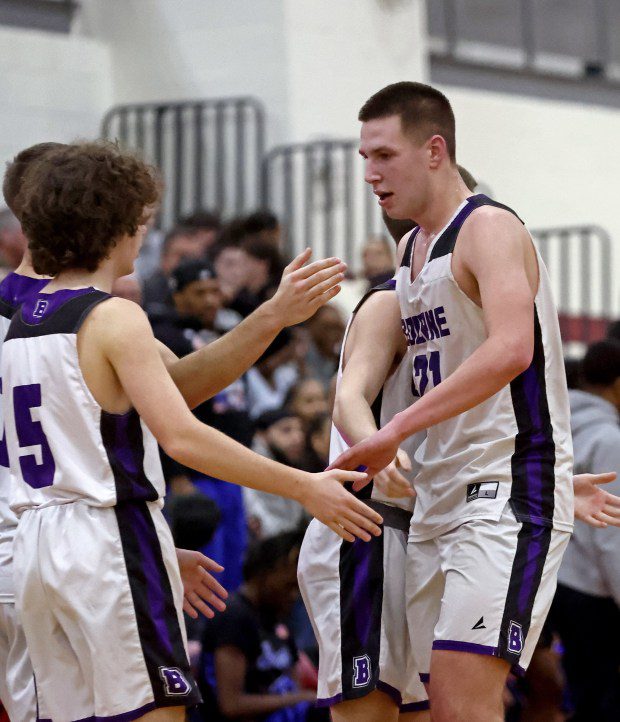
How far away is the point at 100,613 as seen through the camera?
357 cm

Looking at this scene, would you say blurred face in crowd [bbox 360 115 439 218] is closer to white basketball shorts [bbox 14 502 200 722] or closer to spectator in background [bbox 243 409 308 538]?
white basketball shorts [bbox 14 502 200 722]

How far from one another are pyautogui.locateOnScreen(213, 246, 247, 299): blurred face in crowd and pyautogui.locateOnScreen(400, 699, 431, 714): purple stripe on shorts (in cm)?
462

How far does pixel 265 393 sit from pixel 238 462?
17.7 ft

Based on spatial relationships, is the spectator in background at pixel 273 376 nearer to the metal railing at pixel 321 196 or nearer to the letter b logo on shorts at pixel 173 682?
the metal railing at pixel 321 196

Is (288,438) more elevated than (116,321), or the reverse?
(116,321)

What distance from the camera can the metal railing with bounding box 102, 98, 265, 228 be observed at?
1155 centimetres

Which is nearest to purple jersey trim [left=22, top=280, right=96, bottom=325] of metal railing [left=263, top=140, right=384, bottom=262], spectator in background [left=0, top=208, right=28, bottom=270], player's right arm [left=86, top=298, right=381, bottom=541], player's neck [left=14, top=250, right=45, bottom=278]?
player's right arm [left=86, top=298, right=381, bottom=541]

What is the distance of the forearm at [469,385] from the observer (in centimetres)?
386

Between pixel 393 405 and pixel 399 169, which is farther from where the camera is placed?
pixel 393 405

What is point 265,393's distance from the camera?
9016 mm

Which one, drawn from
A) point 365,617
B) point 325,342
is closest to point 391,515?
point 365,617

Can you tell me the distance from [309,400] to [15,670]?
4743 millimetres

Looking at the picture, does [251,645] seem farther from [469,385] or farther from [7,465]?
[469,385]

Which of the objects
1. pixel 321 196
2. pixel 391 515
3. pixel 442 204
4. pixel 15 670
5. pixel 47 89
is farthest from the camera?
pixel 321 196
